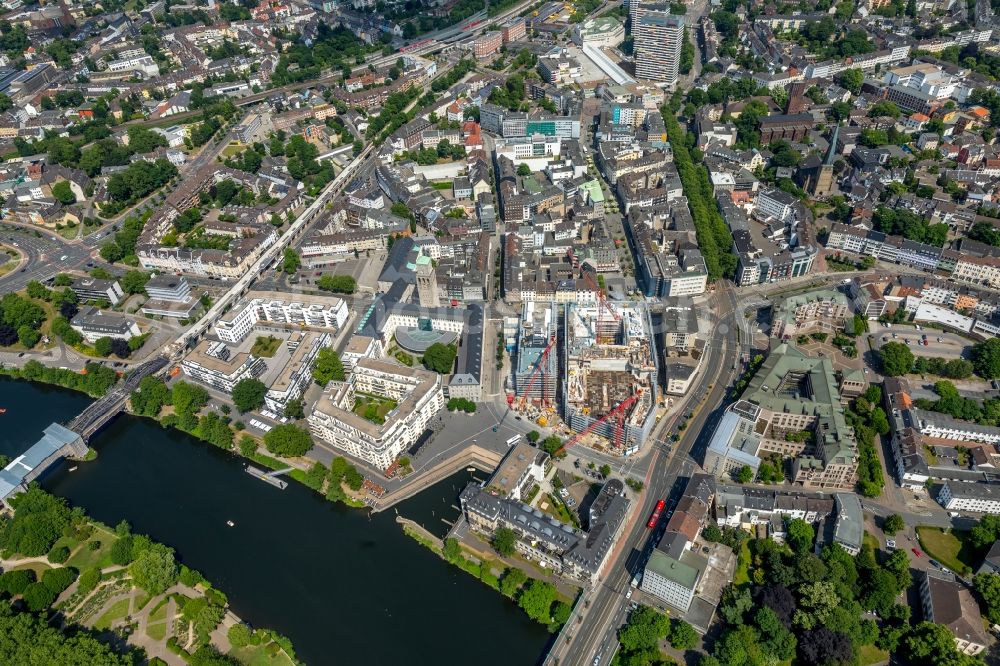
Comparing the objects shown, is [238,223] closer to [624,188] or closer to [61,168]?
[61,168]

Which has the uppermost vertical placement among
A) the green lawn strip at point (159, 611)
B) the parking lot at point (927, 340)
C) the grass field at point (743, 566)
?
the green lawn strip at point (159, 611)

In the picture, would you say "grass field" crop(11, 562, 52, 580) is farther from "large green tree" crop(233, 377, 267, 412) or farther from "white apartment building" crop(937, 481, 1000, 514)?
"white apartment building" crop(937, 481, 1000, 514)

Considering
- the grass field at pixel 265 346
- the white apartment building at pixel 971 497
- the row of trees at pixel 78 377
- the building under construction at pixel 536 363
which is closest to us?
the white apartment building at pixel 971 497

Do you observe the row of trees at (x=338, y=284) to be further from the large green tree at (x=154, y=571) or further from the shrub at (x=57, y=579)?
the shrub at (x=57, y=579)

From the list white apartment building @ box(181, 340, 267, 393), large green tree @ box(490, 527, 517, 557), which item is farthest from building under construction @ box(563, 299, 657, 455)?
white apartment building @ box(181, 340, 267, 393)

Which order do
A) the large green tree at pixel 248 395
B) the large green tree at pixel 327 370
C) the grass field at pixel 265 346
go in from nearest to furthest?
the large green tree at pixel 248 395
the large green tree at pixel 327 370
the grass field at pixel 265 346

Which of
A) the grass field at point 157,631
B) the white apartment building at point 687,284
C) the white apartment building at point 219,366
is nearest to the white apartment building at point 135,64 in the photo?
the white apartment building at point 219,366
